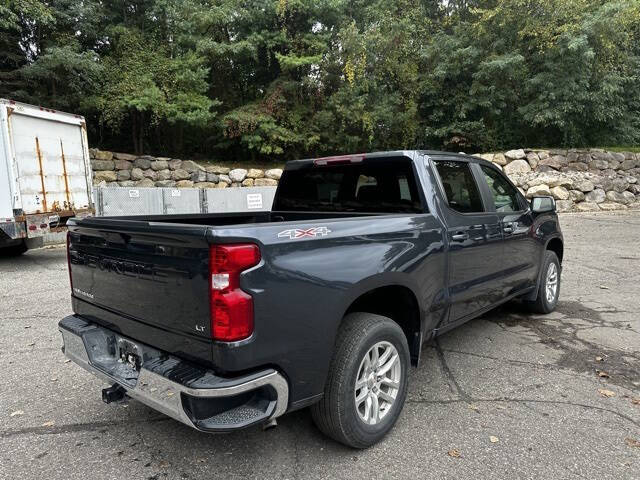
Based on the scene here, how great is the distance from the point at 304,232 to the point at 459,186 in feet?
6.46

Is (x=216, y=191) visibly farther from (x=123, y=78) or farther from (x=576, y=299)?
(x=576, y=299)

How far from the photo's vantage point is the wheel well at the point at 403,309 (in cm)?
300

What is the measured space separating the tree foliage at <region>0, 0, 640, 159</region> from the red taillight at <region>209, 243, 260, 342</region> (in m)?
12.4

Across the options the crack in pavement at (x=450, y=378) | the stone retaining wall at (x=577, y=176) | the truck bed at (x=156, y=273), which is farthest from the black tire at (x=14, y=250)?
the stone retaining wall at (x=577, y=176)

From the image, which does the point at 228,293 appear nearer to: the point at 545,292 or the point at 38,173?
the point at 545,292

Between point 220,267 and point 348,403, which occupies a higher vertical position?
point 220,267

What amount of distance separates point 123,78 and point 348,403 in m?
14.0

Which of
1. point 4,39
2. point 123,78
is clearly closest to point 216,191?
point 123,78

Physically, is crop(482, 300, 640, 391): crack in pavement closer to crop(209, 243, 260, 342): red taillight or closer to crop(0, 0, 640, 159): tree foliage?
crop(209, 243, 260, 342): red taillight

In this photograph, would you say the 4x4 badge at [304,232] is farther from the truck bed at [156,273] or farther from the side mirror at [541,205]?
the side mirror at [541,205]

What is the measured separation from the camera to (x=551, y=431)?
9.27ft

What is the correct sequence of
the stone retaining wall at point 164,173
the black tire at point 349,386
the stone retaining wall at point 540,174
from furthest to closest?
the stone retaining wall at point 540,174 → the stone retaining wall at point 164,173 → the black tire at point 349,386

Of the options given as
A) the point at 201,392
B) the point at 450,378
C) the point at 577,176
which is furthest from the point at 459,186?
the point at 577,176

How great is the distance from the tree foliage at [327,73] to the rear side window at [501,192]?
11.2 meters
